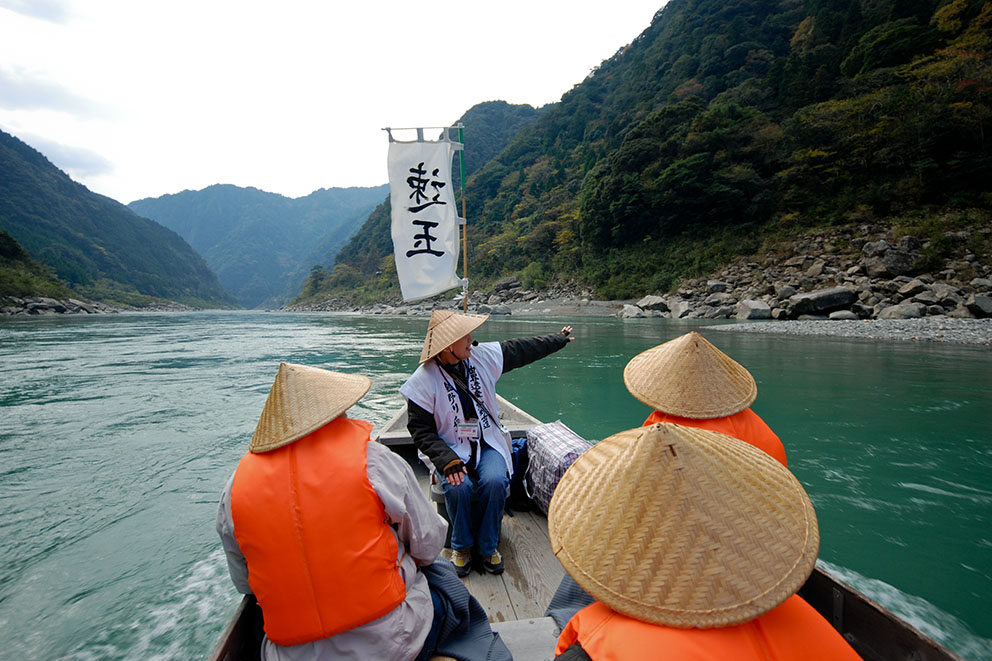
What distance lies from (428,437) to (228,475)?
12.4 feet

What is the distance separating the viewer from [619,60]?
6519cm

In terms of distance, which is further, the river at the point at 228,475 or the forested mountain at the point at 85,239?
the forested mountain at the point at 85,239

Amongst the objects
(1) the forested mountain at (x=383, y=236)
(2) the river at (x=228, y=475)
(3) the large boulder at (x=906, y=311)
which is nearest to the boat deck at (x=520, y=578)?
(2) the river at (x=228, y=475)

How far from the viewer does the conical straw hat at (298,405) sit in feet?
4.36

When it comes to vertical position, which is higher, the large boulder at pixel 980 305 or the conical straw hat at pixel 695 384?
the conical straw hat at pixel 695 384

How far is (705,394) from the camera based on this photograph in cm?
163

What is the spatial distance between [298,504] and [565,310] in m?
27.2

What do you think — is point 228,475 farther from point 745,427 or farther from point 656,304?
point 656,304

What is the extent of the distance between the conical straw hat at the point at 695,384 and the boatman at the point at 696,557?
81cm

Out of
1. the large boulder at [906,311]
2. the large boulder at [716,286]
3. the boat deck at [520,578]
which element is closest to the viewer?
the boat deck at [520,578]

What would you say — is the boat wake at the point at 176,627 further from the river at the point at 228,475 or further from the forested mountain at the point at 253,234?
the forested mountain at the point at 253,234

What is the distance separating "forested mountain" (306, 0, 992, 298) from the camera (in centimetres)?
1775

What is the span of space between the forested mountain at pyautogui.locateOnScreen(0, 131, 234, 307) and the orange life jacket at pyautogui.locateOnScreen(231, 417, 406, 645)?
67.1m

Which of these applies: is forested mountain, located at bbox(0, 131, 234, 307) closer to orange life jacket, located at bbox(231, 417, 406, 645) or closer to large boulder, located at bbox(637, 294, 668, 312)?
large boulder, located at bbox(637, 294, 668, 312)
